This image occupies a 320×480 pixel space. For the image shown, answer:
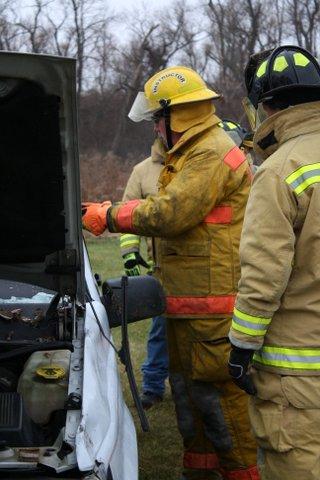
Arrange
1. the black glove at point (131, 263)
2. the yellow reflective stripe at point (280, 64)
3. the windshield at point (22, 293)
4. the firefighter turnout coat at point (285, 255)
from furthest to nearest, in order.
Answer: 1. the black glove at point (131, 263)
2. the windshield at point (22, 293)
3. the yellow reflective stripe at point (280, 64)
4. the firefighter turnout coat at point (285, 255)

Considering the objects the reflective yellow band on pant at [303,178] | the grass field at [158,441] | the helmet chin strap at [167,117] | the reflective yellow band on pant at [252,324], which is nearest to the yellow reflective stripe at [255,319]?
the reflective yellow band on pant at [252,324]

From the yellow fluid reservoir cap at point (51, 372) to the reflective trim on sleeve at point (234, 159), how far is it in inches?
61.4

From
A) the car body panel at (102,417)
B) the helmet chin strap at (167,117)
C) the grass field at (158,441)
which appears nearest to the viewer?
the car body panel at (102,417)

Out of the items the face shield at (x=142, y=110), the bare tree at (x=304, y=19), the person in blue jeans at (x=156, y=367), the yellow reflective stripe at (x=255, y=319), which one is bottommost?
the person in blue jeans at (x=156, y=367)

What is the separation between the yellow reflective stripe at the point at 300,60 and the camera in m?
3.12

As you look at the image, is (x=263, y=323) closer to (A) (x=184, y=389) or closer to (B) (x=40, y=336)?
(B) (x=40, y=336)

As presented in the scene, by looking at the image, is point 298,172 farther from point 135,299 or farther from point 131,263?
point 131,263

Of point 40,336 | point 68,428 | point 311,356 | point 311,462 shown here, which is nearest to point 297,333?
point 311,356

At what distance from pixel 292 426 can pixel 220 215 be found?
60.1 inches

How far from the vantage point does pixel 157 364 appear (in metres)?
6.12

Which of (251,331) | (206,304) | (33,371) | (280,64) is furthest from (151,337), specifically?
(280,64)

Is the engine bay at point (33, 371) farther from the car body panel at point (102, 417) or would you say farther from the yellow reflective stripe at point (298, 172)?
the yellow reflective stripe at point (298, 172)

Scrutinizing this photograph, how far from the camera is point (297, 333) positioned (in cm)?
294

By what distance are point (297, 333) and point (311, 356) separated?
10cm
